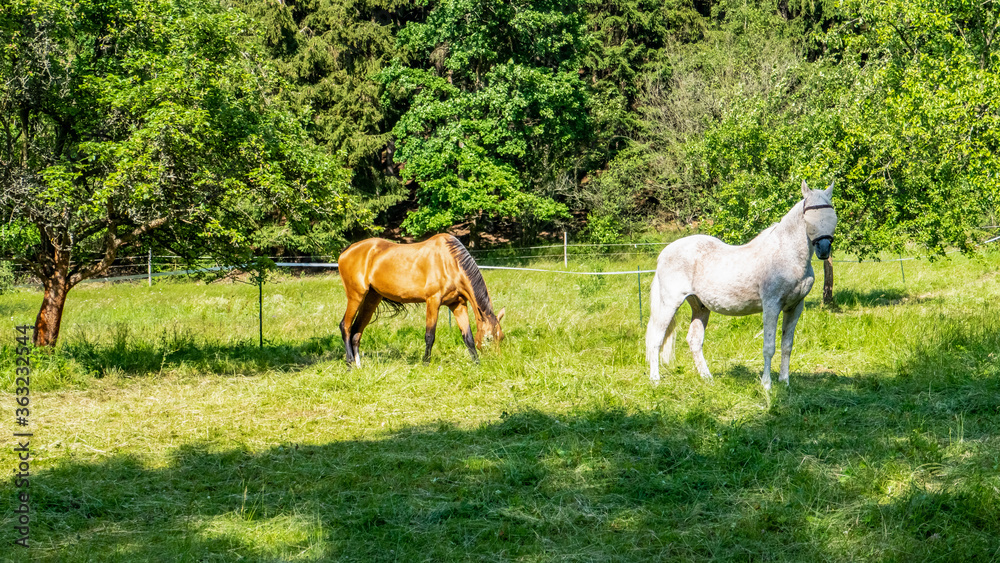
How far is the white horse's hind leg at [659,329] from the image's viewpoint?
8203mm

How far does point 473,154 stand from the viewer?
82.8 feet

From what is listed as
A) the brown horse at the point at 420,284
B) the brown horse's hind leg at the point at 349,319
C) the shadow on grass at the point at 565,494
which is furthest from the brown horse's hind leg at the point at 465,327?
the shadow on grass at the point at 565,494

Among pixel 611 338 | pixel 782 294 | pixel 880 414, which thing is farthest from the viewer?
pixel 611 338

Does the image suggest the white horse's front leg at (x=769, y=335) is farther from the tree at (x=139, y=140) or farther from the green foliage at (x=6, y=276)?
the green foliage at (x=6, y=276)

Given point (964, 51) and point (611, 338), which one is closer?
point (611, 338)

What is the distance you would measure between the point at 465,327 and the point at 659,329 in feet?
8.68

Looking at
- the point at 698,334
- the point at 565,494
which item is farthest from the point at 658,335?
the point at 565,494

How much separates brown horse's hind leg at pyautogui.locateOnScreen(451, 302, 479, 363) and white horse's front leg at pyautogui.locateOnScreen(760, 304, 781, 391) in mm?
3508

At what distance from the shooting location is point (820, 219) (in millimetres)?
7020

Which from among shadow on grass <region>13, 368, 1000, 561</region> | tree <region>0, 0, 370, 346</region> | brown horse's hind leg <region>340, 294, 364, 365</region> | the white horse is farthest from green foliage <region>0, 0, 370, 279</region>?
the white horse

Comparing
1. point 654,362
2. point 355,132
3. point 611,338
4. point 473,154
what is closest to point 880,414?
point 654,362

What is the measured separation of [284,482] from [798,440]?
12.9ft

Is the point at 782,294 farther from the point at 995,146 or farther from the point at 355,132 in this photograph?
the point at 355,132

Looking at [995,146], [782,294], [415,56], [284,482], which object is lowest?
[284,482]
